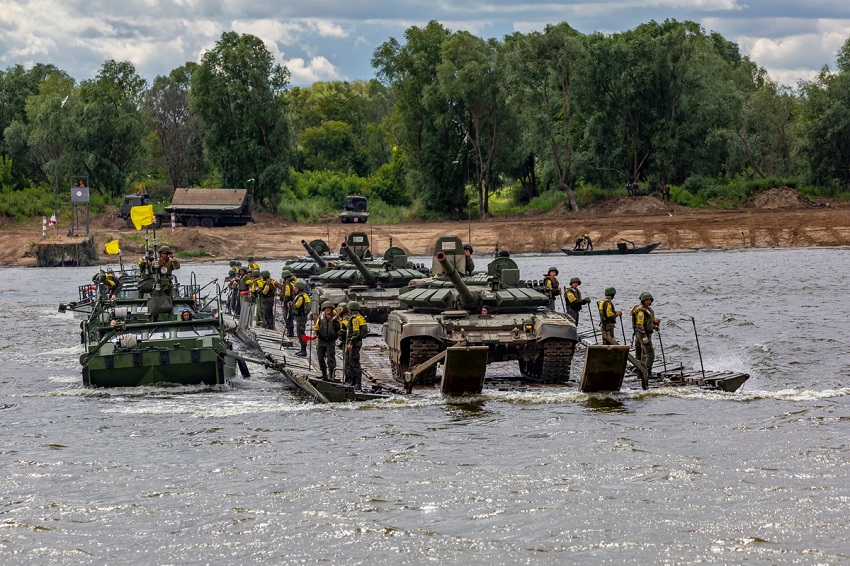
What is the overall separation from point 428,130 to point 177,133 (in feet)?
79.1

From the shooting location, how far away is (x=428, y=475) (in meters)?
16.9

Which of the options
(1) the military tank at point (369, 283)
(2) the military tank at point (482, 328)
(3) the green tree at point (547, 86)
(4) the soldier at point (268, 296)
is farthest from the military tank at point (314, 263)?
(3) the green tree at point (547, 86)

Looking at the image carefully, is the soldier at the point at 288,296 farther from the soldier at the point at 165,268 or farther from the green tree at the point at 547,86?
the green tree at the point at 547,86

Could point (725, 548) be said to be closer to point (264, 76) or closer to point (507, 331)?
point (507, 331)

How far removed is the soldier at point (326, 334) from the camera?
22.3 m

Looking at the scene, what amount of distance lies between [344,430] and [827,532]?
26.9 feet

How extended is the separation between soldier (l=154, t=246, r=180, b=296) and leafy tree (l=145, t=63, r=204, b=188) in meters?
69.4

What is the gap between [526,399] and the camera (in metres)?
21.9

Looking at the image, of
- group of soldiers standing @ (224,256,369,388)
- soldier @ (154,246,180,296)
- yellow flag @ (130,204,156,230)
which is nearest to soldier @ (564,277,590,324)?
group of soldiers standing @ (224,256,369,388)

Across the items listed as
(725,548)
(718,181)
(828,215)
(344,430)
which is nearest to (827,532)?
(725,548)

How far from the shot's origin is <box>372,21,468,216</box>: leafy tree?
266 ft

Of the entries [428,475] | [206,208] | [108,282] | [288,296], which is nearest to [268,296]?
[288,296]

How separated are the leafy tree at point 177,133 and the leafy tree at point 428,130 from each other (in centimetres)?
1980

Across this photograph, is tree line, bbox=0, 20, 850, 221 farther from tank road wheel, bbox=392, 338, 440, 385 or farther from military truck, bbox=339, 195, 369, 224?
tank road wheel, bbox=392, 338, 440, 385
